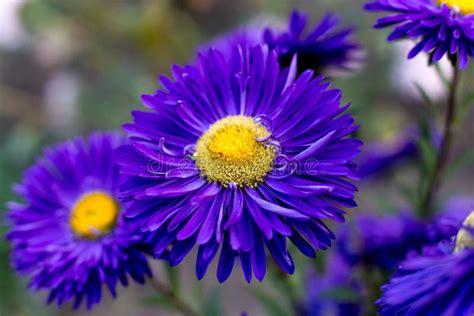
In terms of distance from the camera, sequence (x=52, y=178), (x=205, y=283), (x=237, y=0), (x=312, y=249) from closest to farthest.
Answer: (x=312, y=249) → (x=52, y=178) → (x=205, y=283) → (x=237, y=0)

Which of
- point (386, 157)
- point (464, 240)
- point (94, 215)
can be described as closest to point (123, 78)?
point (386, 157)

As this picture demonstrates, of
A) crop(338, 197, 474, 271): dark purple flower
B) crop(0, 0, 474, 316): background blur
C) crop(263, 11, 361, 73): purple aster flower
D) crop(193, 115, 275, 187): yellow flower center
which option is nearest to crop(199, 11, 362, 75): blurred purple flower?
crop(263, 11, 361, 73): purple aster flower

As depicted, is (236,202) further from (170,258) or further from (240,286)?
(240,286)

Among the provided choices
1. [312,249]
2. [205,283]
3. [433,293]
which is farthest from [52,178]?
[205,283]

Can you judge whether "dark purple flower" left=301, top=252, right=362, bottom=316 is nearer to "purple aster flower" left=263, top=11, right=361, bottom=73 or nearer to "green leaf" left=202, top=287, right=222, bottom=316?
"green leaf" left=202, top=287, right=222, bottom=316

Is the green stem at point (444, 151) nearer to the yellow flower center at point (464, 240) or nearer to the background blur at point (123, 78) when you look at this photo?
the yellow flower center at point (464, 240)

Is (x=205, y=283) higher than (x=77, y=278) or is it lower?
higher

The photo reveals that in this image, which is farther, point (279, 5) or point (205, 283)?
point (279, 5)
